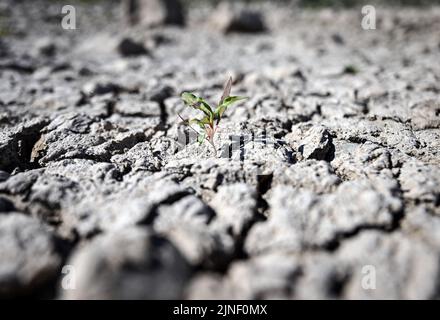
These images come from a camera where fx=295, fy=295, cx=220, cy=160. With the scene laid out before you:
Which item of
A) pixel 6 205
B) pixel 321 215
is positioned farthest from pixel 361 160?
pixel 6 205

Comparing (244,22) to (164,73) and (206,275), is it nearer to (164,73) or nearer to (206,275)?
(164,73)

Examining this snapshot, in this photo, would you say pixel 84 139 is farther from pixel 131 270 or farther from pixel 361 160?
pixel 361 160

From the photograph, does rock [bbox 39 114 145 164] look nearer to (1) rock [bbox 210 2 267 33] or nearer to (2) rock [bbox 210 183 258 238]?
(2) rock [bbox 210 183 258 238]

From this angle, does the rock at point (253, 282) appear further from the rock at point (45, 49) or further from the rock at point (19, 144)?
the rock at point (45, 49)

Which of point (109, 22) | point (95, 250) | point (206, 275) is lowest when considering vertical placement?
point (206, 275)

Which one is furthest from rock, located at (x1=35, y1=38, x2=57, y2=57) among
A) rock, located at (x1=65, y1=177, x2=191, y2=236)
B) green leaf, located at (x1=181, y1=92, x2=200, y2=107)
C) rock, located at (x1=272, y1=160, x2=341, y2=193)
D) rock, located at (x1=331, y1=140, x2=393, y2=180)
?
rock, located at (x1=331, y1=140, x2=393, y2=180)
